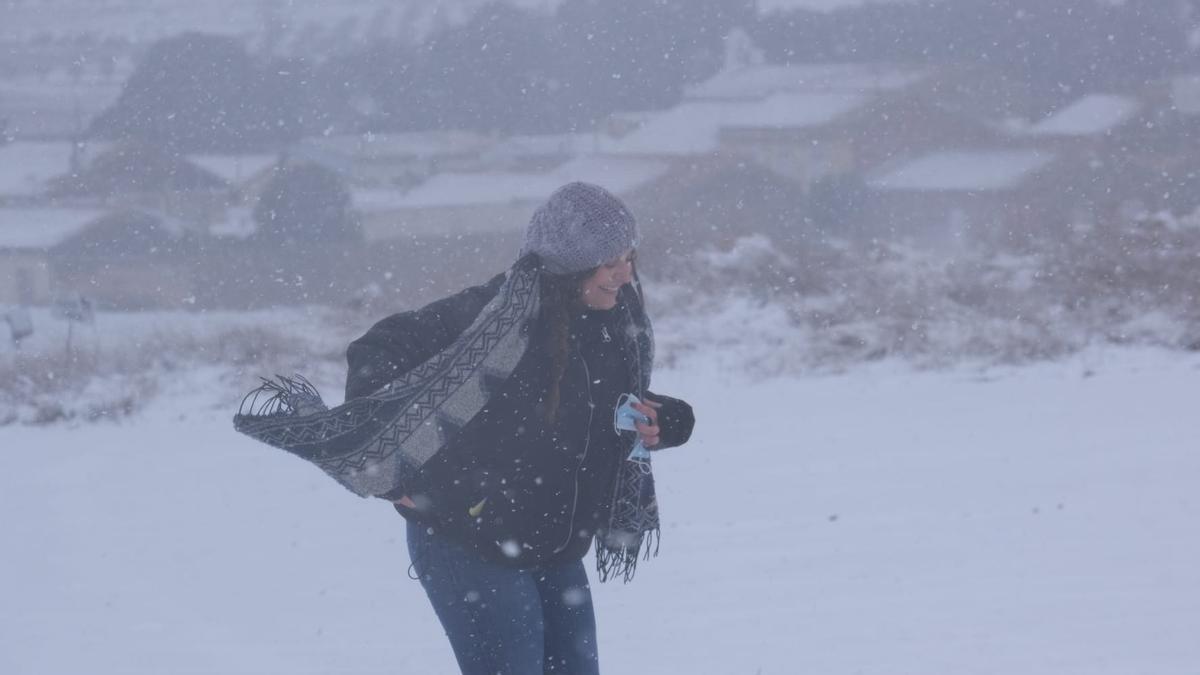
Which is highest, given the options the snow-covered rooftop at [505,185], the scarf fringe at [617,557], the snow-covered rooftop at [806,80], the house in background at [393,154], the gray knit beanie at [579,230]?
the snow-covered rooftop at [806,80]

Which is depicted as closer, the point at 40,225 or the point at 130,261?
the point at 40,225

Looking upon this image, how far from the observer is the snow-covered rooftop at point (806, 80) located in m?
22.8

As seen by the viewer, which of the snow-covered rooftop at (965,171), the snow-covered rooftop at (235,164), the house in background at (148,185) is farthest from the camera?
the snow-covered rooftop at (235,164)

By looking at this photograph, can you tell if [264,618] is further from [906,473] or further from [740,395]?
[740,395]

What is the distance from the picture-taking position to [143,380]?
11.7 metres

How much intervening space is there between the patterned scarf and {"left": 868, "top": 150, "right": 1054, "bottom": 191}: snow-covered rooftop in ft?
63.5

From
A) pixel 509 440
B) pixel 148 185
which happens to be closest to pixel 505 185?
pixel 148 185

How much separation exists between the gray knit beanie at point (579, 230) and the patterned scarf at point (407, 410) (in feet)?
0.19

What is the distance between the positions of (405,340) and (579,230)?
394 millimetres

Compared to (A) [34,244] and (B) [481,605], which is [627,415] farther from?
(A) [34,244]

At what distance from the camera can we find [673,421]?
2605mm

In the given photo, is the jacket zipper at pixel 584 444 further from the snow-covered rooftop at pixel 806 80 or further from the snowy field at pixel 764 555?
the snow-covered rooftop at pixel 806 80

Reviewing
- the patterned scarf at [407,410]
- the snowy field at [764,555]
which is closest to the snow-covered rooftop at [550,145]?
the snowy field at [764,555]

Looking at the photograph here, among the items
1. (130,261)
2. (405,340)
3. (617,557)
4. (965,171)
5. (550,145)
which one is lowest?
(617,557)
